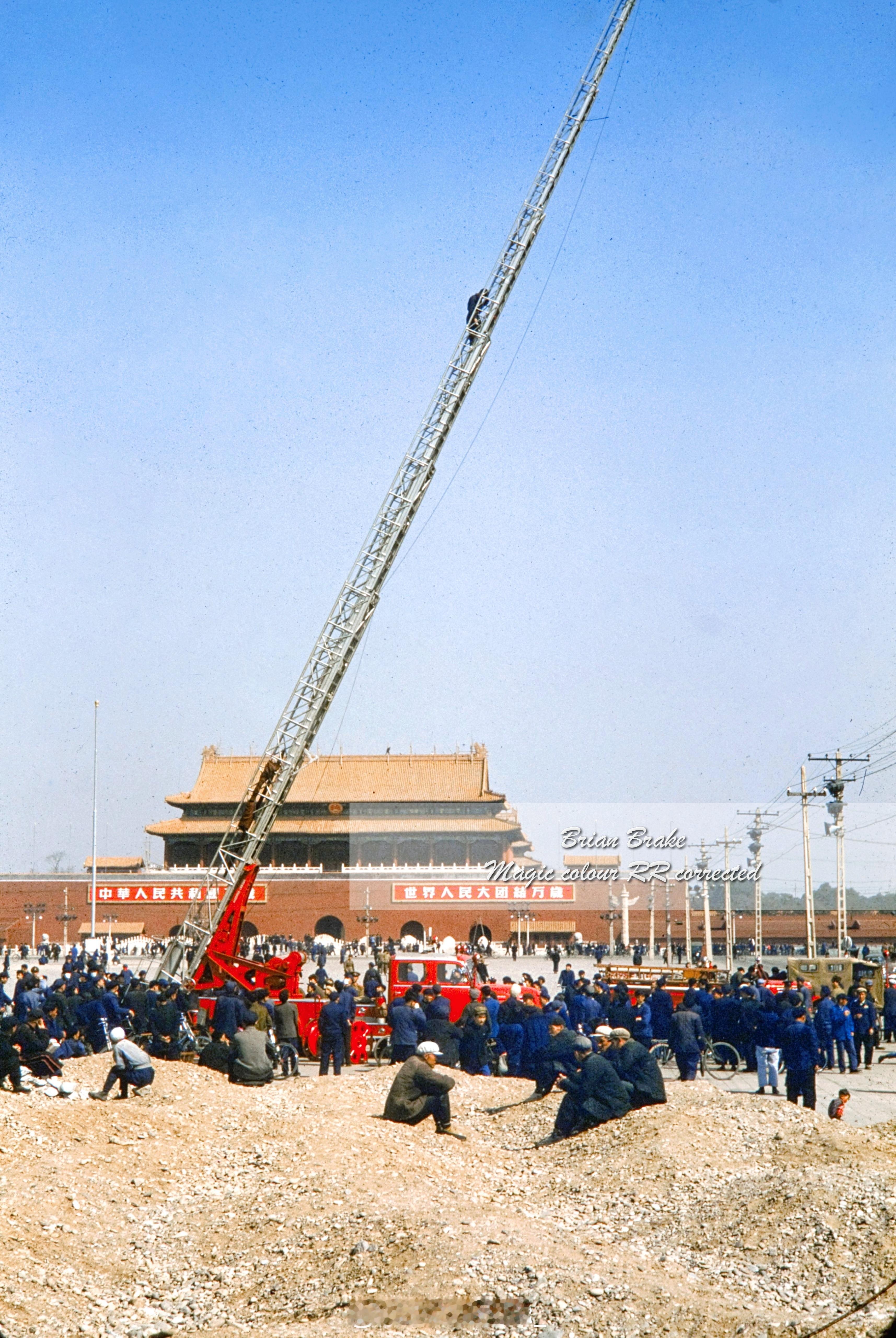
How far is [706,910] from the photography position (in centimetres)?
6138

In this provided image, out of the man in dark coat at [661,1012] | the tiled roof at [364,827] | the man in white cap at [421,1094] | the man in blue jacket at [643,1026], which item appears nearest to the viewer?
the man in white cap at [421,1094]

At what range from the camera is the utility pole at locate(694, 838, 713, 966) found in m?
60.0

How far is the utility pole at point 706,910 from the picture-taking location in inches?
2362

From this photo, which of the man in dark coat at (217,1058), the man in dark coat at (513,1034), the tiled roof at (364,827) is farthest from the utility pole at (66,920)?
the man in dark coat at (217,1058)

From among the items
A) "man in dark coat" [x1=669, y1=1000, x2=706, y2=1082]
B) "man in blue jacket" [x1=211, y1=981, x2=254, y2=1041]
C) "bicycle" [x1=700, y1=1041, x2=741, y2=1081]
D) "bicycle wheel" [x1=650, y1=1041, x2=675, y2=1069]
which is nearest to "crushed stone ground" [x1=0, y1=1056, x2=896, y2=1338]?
"man in dark coat" [x1=669, y1=1000, x2=706, y2=1082]

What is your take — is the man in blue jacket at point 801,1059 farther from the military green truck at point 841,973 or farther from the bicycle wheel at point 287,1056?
the military green truck at point 841,973

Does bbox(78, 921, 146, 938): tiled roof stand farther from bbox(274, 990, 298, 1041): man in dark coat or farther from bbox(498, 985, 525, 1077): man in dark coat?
bbox(274, 990, 298, 1041): man in dark coat

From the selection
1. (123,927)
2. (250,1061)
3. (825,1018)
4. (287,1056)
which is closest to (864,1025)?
(825,1018)

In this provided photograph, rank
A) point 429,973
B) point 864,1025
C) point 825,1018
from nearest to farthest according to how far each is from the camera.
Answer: point 825,1018 → point 864,1025 → point 429,973

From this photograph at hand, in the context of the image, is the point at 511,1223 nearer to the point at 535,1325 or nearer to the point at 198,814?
the point at 535,1325

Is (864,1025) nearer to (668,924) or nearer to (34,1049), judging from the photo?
(34,1049)

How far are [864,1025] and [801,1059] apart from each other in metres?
6.12

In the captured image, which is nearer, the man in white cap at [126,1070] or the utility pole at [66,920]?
the man in white cap at [126,1070]

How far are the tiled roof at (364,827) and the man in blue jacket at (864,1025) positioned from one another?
172 ft
